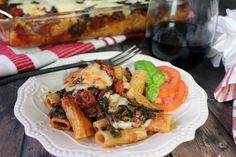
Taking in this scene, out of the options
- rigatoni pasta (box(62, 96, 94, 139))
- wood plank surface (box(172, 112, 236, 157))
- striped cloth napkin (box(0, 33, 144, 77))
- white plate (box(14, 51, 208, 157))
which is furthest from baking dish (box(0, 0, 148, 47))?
wood plank surface (box(172, 112, 236, 157))

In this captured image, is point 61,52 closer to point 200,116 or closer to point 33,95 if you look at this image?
point 33,95

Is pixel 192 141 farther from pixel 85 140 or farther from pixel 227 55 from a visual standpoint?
pixel 227 55

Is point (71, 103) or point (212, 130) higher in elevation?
point (71, 103)

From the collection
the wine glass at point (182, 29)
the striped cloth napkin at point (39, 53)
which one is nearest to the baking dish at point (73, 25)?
the striped cloth napkin at point (39, 53)

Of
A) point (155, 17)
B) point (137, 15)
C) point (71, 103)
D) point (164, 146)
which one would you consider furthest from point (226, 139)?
point (137, 15)

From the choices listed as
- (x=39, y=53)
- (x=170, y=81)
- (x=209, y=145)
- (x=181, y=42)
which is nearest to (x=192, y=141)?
(x=209, y=145)

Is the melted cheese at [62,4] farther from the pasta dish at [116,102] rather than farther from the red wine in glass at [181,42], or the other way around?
the pasta dish at [116,102]
